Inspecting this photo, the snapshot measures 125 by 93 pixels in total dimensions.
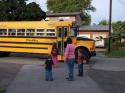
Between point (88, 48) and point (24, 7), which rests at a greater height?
point (24, 7)

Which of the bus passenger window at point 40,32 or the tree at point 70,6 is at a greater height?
the tree at point 70,6

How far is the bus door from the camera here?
2731 cm

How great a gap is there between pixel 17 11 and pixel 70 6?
52767 mm

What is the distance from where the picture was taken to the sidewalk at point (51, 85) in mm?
14836

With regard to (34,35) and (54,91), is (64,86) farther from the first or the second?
(34,35)

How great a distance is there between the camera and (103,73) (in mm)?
21078

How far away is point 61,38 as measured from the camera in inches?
1077

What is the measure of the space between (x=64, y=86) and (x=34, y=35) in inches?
509

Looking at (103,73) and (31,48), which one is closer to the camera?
(103,73)

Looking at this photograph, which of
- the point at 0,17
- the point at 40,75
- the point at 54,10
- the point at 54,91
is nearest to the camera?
the point at 54,91

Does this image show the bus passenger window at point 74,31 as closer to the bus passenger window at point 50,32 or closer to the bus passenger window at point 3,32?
the bus passenger window at point 50,32

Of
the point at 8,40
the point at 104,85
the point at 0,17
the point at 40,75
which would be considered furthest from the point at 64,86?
the point at 0,17

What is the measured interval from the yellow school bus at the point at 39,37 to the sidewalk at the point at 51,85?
25.5 ft

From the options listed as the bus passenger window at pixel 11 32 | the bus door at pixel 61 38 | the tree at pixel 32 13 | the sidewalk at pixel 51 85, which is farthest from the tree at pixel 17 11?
the sidewalk at pixel 51 85
